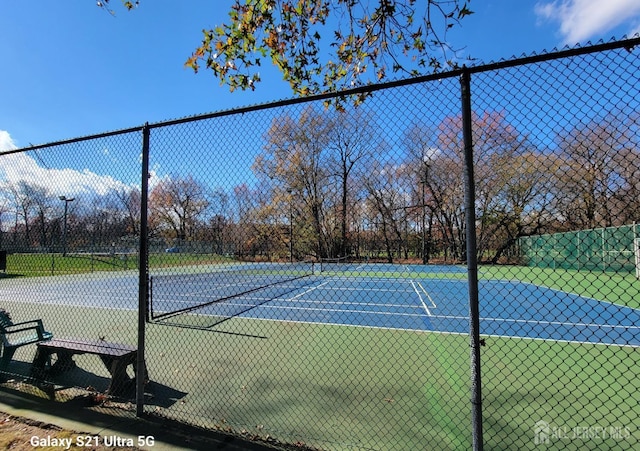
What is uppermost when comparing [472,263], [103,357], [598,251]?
[472,263]

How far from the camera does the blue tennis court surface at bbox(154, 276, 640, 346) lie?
24.9 feet

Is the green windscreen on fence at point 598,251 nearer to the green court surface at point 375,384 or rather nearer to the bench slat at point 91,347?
the green court surface at point 375,384

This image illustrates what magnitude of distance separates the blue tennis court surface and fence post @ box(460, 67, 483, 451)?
166 inches

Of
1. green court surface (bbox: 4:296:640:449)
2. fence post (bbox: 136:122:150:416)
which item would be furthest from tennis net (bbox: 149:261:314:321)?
fence post (bbox: 136:122:150:416)

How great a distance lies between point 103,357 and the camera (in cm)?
407

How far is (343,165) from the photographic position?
382 centimetres

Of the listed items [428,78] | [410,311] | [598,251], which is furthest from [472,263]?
[598,251]

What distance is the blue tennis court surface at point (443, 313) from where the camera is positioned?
7.59 m

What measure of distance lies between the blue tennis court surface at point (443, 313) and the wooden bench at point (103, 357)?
4818 mm

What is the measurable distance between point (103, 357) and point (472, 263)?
4.06 metres

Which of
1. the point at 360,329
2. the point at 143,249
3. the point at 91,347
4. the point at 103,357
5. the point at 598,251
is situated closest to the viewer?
the point at 143,249

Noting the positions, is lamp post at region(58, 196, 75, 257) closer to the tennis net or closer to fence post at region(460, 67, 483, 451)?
the tennis net

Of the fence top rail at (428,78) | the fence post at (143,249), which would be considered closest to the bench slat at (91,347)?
the fence post at (143,249)

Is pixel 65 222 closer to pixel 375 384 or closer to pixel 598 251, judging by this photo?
pixel 375 384
